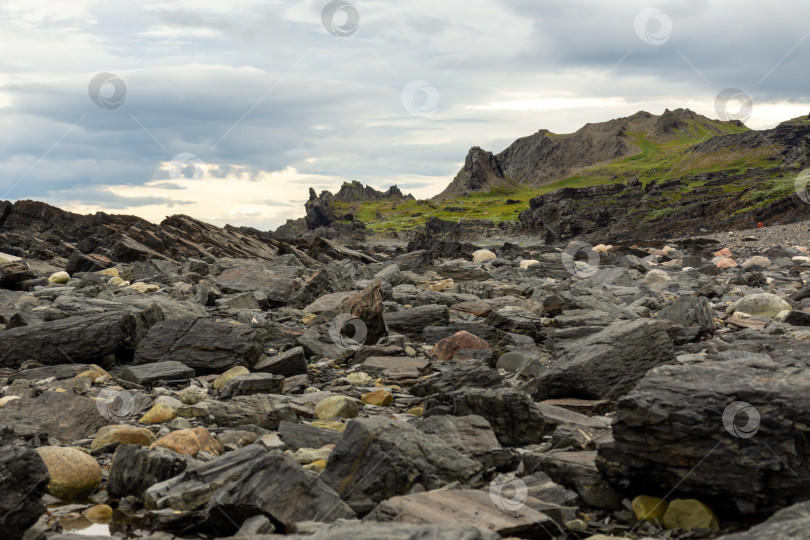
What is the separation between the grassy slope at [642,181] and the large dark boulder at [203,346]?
7423 cm

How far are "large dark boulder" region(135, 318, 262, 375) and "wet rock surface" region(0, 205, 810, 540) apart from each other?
0.03 meters

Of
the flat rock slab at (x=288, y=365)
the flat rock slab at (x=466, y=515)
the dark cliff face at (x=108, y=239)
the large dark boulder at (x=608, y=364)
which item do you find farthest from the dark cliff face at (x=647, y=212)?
the flat rock slab at (x=466, y=515)

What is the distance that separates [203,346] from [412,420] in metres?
5.16

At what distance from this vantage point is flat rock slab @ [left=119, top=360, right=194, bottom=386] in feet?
32.7

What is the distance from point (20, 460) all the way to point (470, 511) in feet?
12.0

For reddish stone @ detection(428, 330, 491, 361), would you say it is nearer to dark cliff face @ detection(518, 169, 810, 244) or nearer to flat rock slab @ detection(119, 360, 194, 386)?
flat rock slab @ detection(119, 360, 194, 386)

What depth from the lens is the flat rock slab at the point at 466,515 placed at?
179 inches

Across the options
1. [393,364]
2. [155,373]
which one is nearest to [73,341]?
[155,373]

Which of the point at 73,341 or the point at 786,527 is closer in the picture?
the point at 786,527

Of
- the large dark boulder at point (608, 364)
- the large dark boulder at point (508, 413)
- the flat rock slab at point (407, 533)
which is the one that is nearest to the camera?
the flat rock slab at point (407, 533)

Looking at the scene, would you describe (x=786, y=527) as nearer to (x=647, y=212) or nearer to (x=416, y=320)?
(x=416, y=320)

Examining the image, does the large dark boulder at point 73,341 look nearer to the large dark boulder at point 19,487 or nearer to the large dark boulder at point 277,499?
the large dark boulder at point 19,487

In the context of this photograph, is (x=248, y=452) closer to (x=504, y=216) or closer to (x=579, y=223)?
(x=579, y=223)

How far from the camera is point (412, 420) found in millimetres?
7488
